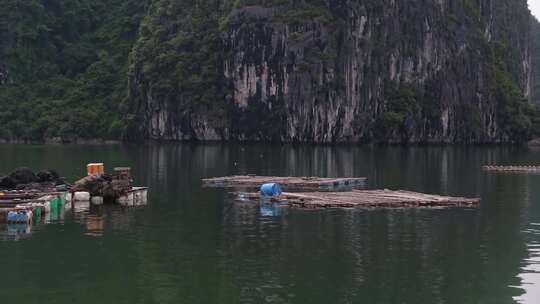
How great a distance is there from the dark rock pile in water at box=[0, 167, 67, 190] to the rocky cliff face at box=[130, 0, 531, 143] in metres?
85.0

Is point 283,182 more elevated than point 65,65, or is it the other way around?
point 65,65

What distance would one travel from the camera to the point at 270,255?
96.6 feet

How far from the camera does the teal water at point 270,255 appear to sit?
2434cm

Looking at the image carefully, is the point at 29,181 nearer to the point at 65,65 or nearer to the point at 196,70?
the point at 196,70

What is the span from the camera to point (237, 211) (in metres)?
42.5

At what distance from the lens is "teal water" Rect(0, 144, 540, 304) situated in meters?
24.3

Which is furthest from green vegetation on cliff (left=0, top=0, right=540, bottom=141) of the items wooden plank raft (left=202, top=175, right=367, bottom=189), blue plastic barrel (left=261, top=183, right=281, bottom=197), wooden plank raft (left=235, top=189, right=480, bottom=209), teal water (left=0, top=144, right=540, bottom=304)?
teal water (left=0, top=144, right=540, bottom=304)

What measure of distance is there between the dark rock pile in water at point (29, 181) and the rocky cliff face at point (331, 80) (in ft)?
279

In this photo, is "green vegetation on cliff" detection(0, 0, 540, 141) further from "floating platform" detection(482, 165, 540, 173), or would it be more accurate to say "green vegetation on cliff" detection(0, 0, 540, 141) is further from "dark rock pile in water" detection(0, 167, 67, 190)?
"dark rock pile in water" detection(0, 167, 67, 190)

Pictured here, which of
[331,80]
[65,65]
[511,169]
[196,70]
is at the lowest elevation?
[511,169]

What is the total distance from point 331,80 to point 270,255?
106m

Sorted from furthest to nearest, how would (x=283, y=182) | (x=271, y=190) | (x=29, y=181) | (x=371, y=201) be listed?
(x=283, y=182), (x=29, y=181), (x=271, y=190), (x=371, y=201)

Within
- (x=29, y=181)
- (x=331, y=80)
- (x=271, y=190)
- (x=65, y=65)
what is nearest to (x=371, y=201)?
(x=271, y=190)

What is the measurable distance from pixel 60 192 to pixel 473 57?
119 m
